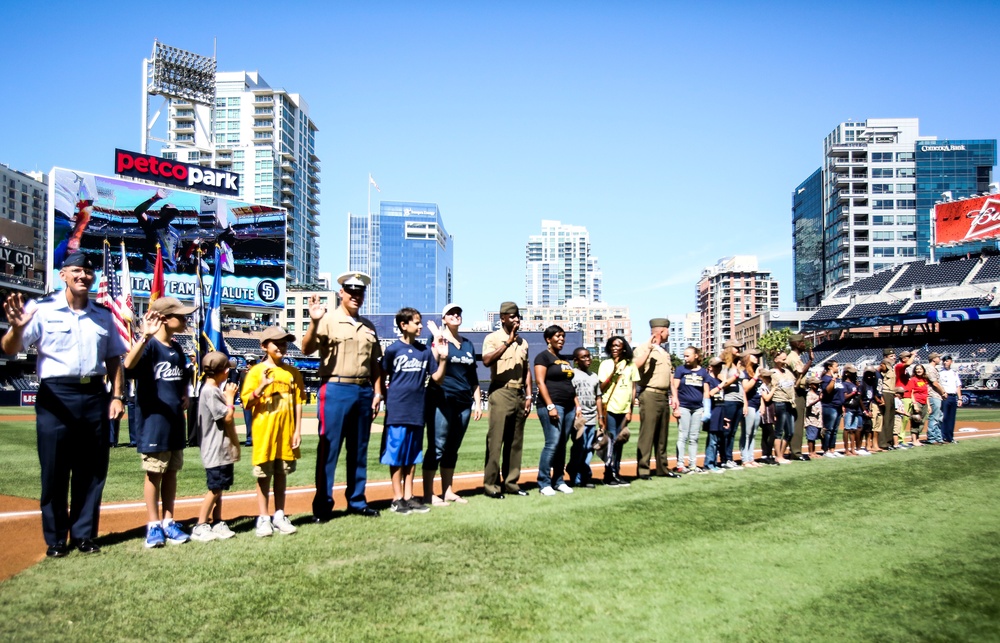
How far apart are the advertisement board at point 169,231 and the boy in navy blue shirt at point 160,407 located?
148 ft

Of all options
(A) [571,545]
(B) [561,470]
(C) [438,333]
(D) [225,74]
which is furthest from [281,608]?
(D) [225,74]

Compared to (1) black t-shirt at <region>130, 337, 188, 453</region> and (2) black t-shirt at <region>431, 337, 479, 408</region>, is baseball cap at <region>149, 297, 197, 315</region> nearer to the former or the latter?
(1) black t-shirt at <region>130, 337, 188, 453</region>

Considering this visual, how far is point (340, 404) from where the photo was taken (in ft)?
21.1

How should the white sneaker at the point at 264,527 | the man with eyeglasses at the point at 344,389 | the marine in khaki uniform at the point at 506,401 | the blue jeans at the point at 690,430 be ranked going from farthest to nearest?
the blue jeans at the point at 690,430 → the marine in khaki uniform at the point at 506,401 → the man with eyeglasses at the point at 344,389 → the white sneaker at the point at 264,527

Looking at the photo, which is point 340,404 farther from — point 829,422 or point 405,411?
point 829,422

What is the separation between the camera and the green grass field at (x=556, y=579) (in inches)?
148

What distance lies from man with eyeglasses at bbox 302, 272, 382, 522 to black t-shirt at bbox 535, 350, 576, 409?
7.46 feet

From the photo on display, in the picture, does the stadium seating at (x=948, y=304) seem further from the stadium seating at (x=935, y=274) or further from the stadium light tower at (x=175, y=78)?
the stadium light tower at (x=175, y=78)

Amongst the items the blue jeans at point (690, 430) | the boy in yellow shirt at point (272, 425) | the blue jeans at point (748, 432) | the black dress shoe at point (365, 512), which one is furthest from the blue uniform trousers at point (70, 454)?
the blue jeans at point (748, 432)

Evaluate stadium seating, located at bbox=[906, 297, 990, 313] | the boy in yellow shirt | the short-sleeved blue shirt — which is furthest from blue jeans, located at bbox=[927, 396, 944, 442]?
stadium seating, located at bbox=[906, 297, 990, 313]

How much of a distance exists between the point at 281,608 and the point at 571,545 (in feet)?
7.32

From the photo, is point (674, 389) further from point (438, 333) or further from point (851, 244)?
point (851, 244)

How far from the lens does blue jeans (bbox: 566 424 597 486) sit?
8.62 m

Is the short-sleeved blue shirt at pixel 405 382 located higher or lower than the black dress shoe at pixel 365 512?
higher
